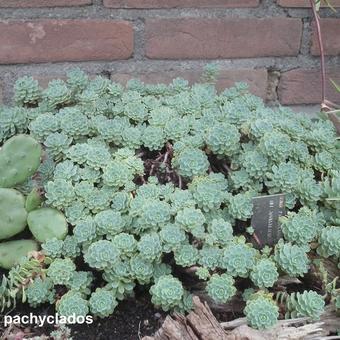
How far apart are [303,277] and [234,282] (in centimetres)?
16

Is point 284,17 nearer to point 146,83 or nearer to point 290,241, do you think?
point 146,83

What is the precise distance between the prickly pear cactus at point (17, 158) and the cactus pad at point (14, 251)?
0.36ft

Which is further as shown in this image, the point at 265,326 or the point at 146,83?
the point at 146,83

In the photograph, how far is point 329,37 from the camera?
4.80 ft

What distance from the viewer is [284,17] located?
141 cm

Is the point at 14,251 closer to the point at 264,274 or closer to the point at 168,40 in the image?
the point at 264,274

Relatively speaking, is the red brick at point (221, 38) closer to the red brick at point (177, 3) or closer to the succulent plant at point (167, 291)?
the red brick at point (177, 3)

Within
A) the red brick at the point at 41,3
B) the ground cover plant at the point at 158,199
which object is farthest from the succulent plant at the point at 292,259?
the red brick at the point at 41,3

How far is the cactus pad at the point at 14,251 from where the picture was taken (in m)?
1.00

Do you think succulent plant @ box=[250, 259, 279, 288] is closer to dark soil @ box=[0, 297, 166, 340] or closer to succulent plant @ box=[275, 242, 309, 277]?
succulent plant @ box=[275, 242, 309, 277]

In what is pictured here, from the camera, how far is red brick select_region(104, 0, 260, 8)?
4.37 feet

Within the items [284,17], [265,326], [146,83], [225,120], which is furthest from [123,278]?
[284,17]

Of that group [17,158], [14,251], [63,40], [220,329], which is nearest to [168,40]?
[63,40]

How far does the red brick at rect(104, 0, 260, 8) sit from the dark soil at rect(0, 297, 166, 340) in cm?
68
